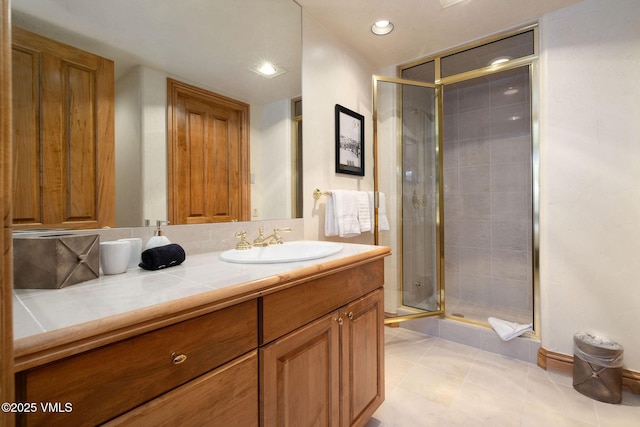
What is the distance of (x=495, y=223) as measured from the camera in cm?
289

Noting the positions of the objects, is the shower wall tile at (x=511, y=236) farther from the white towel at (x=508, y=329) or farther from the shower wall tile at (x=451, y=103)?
the shower wall tile at (x=451, y=103)

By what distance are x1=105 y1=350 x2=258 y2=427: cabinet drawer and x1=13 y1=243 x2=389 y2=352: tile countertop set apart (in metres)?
0.18

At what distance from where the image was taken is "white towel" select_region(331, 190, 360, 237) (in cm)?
188

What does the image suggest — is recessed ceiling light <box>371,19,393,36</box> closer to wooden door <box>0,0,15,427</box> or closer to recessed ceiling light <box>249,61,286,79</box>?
recessed ceiling light <box>249,61,286,79</box>

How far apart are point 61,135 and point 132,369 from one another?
30.8 inches

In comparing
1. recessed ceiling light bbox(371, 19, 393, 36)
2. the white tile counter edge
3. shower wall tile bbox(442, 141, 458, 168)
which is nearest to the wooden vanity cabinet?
the white tile counter edge

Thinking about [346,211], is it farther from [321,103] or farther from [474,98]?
[474,98]

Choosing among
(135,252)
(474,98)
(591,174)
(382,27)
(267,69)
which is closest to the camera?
(135,252)

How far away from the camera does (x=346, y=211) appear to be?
1932mm

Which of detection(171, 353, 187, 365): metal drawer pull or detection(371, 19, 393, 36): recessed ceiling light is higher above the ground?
detection(371, 19, 393, 36): recessed ceiling light

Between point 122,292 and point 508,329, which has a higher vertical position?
point 122,292

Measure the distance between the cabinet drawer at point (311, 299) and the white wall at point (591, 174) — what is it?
144cm

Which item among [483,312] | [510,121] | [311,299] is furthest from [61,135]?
[510,121]

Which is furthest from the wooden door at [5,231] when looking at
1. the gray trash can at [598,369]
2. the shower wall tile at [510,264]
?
the shower wall tile at [510,264]
